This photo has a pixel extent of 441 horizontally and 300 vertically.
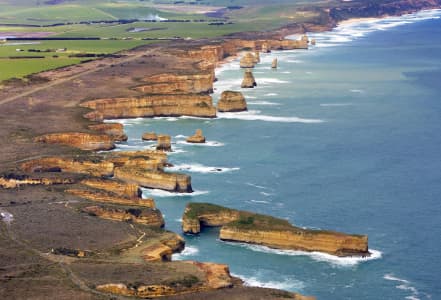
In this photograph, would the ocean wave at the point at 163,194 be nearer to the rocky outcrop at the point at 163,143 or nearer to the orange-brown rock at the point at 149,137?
the rocky outcrop at the point at 163,143

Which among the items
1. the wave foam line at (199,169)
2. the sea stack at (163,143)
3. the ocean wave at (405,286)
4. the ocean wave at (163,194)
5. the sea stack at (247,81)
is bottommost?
the ocean wave at (405,286)

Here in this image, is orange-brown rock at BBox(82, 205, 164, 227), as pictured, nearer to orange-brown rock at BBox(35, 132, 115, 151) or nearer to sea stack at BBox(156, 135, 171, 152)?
sea stack at BBox(156, 135, 171, 152)

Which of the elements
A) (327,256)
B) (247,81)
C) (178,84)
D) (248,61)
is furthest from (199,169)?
(248,61)

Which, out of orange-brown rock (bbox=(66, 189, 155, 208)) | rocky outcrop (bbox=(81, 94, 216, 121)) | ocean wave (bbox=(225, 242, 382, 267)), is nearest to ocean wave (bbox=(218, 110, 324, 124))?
rocky outcrop (bbox=(81, 94, 216, 121))

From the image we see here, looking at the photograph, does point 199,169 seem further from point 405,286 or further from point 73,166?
point 405,286

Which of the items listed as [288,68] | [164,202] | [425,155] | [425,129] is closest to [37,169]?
[164,202]

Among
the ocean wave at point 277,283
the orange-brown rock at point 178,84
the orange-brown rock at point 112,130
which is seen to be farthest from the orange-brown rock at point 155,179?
the orange-brown rock at point 178,84
